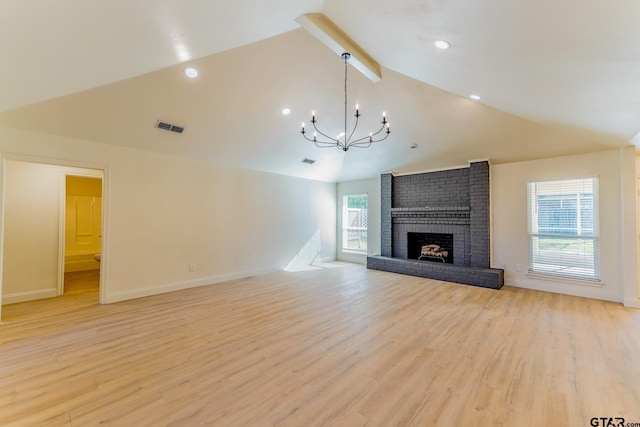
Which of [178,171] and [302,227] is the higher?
[178,171]

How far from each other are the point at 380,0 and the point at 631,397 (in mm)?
3601

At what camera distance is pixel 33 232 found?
4309mm

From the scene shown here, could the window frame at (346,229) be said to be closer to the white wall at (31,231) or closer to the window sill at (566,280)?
the window sill at (566,280)

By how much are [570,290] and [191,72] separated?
6.95 metres

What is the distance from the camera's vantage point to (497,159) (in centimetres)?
529

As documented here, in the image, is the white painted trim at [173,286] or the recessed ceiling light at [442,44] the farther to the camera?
the white painted trim at [173,286]

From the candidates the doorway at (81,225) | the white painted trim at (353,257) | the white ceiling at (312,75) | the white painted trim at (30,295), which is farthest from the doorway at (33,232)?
the white painted trim at (353,257)

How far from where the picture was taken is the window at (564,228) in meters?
4.41

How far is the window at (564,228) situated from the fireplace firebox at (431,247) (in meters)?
1.58

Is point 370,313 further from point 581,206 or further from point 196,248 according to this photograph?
point 581,206

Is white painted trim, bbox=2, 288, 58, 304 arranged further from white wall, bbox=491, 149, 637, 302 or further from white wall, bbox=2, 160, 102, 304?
white wall, bbox=491, 149, 637, 302

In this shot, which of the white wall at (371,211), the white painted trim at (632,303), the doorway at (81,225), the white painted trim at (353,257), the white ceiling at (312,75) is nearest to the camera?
the white ceiling at (312,75)

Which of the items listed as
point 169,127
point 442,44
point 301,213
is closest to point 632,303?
point 442,44

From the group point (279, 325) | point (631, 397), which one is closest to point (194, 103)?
point (279, 325)
